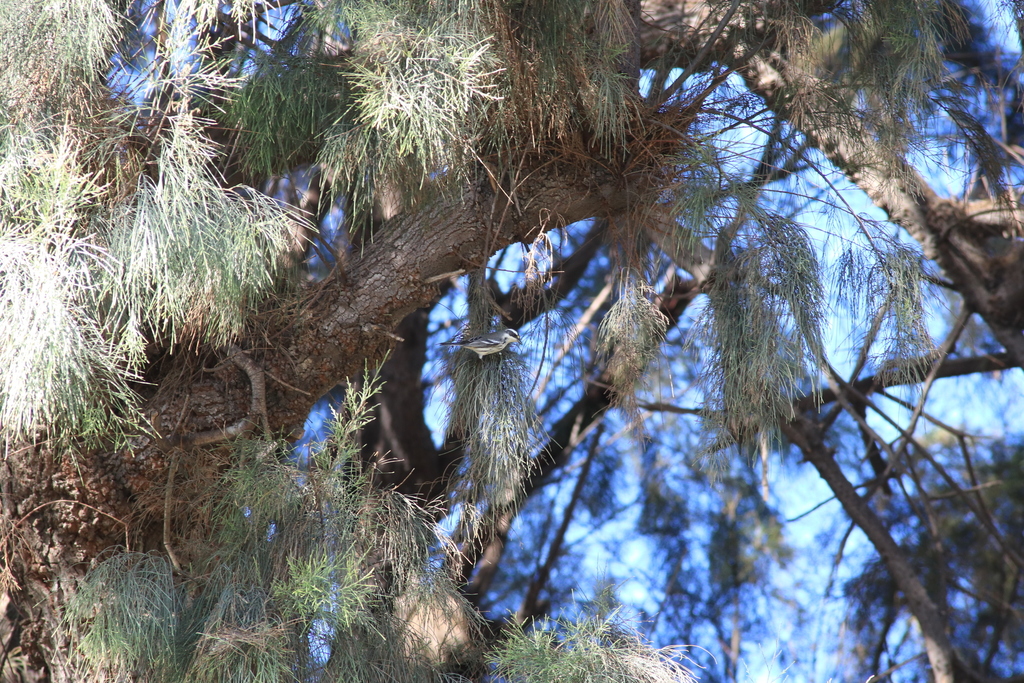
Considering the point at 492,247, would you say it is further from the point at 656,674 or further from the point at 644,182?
the point at 656,674

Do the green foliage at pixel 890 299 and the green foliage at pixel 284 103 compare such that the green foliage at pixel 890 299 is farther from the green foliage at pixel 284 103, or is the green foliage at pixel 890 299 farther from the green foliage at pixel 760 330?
the green foliage at pixel 284 103

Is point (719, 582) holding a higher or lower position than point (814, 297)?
higher

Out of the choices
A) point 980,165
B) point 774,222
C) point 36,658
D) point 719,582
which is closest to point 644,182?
point 774,222

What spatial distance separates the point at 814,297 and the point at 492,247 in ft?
2.25

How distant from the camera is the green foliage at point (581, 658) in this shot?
1725mm

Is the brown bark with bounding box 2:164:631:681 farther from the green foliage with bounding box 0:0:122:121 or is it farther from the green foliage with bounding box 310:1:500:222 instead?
the green foliage with bounding box 0:0:122:121

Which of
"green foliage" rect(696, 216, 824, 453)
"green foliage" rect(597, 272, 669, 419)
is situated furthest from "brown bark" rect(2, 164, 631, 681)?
"green foliage" rect(696, 216, 824, 453)

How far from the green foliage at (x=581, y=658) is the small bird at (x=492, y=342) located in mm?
570

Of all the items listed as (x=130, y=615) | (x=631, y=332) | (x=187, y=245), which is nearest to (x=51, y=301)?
Result: (x=187, y=245)

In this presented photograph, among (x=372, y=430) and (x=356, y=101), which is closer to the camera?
(x=356, y=101)

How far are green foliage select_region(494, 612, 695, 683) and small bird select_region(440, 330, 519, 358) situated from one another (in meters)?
0.57

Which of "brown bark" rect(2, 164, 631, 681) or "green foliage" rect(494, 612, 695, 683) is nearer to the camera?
"green foliage" rect(494, 612, 695, 683)

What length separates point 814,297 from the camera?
5.86ft

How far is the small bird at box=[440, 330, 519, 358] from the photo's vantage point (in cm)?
196
